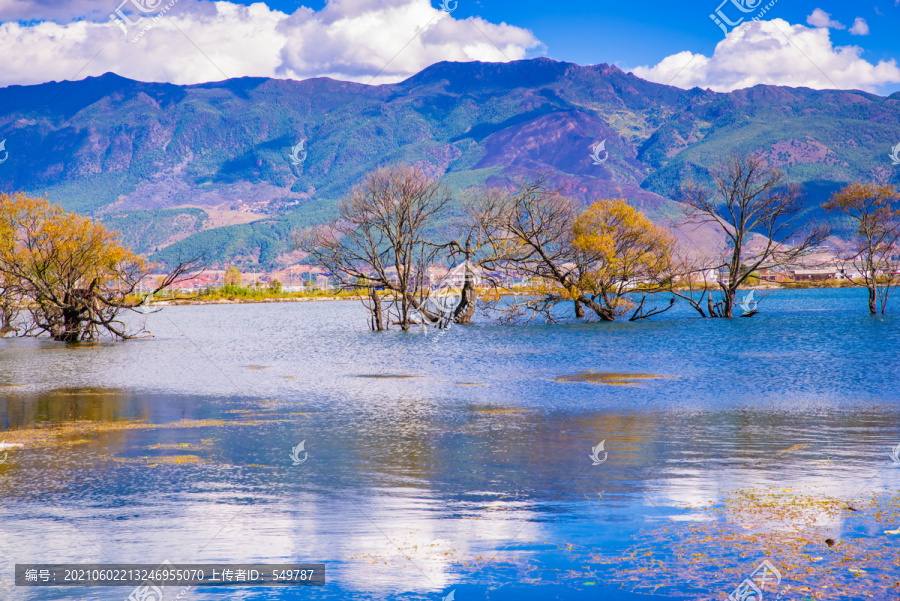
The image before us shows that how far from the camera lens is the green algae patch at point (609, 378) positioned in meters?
28.6

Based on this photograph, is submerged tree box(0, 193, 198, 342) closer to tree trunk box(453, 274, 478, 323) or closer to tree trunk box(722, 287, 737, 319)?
tree trunk box(453, 274, 478, 323)

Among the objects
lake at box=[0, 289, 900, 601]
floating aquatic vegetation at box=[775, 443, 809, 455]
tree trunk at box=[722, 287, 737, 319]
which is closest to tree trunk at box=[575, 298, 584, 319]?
tree trunk at box=[722, 287, 737, 319]

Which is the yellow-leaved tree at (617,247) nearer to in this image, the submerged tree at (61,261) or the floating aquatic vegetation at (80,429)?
the submerged tree at (61,261)

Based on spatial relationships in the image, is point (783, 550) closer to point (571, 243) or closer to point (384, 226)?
point (384, 226)

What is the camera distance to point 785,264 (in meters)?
61.4

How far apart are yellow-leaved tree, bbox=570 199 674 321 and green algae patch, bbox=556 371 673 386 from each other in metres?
27.6

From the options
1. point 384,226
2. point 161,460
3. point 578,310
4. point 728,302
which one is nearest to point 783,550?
point 161,460

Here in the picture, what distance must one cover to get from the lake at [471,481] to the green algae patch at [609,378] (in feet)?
0.53

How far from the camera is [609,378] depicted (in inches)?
1179

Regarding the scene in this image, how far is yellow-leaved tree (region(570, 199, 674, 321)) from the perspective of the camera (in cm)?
5806

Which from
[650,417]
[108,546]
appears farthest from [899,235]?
[108,546]

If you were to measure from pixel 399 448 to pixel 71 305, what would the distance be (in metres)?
42.9

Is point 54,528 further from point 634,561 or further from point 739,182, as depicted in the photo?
point 739,182

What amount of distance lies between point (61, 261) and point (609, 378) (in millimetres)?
37498
